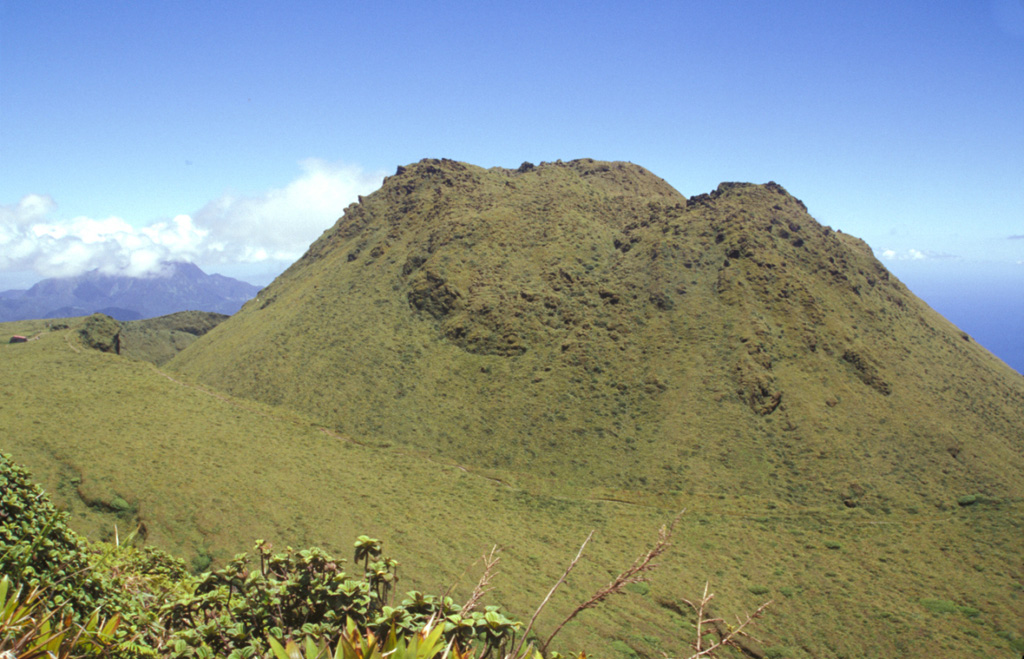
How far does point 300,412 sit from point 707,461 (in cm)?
3325

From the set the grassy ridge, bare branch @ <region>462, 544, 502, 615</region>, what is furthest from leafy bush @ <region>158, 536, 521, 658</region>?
the grassy ridge

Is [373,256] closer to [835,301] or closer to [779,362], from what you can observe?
[779,362]

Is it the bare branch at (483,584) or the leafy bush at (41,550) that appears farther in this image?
the leafy bush at (41,550)

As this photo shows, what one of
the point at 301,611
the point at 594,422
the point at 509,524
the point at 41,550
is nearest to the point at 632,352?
the point at 594,422

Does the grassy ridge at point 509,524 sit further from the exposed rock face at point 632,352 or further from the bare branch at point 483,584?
the bare branch at point 483,584

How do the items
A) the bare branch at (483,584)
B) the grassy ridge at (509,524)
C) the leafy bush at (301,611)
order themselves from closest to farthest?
the bare branch at (483,584) → the leafy bush at (301,611) → the grassy ridge at (509,524)

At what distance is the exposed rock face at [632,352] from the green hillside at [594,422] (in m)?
0.26

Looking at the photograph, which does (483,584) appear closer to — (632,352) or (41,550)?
(41,550)

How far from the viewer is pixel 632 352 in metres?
47.8

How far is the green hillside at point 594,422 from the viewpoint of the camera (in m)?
24.5

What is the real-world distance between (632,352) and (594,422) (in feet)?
28.3

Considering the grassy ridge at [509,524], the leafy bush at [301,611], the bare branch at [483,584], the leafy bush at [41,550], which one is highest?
the bare branch at [483,584]

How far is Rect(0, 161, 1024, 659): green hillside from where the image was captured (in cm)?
2448

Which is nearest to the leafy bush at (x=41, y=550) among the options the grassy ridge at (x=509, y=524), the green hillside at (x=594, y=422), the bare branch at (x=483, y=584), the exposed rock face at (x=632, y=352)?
the bare branch at (x=483, y=584)
